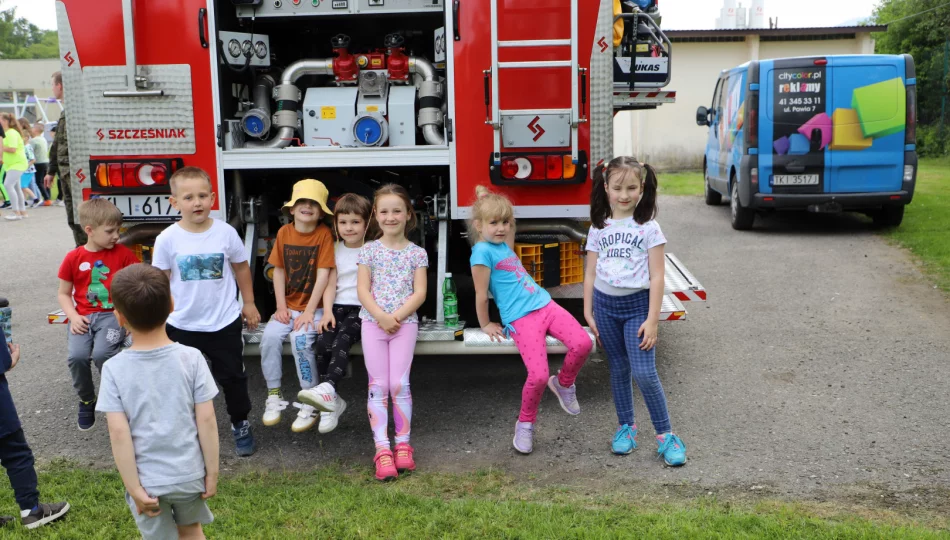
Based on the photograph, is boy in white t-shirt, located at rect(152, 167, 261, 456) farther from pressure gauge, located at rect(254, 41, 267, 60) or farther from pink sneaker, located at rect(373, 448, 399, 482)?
pressure gauge, located at rect(254, 41, 267, 60)

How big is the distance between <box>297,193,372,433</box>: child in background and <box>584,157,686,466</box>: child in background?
4.16 feet

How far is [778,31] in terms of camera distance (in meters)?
25.0

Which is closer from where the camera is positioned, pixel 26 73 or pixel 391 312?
pixel 391 312

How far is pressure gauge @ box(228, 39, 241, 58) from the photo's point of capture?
5516 mm

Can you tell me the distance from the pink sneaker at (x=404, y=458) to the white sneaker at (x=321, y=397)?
0.42 metres

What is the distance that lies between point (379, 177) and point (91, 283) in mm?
2312

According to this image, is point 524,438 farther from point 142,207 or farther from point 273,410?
point 142,207

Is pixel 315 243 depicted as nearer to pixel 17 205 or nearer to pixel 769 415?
pixel 769 415

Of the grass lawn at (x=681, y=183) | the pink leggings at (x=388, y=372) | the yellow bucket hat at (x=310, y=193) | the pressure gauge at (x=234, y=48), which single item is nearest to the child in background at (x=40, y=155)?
the grass lawn at (x=681, y=183)

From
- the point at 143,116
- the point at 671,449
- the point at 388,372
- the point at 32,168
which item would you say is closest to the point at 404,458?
the point at 388,372

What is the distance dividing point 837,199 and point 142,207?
30.3 feet

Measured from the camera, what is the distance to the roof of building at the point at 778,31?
24812 mm

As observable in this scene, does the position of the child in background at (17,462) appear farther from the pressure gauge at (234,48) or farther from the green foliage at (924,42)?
the green foliage at (924,42)

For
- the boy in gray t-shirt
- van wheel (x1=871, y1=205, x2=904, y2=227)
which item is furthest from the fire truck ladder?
van wheel (x1=871, y1=205, x2=904, y2=227)
